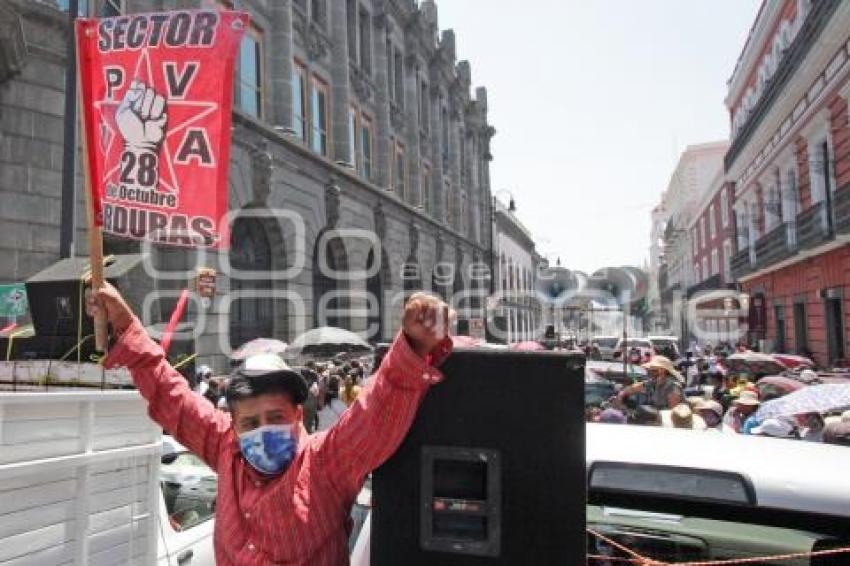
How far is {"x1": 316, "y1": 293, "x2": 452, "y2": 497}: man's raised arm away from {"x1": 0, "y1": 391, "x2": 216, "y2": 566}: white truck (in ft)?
4.72

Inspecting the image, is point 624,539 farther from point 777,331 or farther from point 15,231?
point 777,331

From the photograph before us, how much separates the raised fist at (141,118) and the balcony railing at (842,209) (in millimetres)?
17141

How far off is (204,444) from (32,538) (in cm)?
96

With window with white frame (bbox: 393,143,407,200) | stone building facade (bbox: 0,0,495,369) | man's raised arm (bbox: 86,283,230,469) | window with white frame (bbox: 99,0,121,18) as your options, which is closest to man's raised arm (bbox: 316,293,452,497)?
man's raised arm (bbox: 86,283,230,469)

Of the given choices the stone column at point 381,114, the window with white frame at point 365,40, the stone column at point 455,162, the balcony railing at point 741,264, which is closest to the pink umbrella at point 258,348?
the stone column at point 381,114

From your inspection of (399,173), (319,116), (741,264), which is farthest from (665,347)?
(319,116)

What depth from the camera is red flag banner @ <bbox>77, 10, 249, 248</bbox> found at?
4176mm

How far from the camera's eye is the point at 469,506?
7.00ft

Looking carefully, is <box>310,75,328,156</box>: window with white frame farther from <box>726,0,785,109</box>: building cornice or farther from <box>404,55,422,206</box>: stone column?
<box>726,0,785,109</box>: building cornice

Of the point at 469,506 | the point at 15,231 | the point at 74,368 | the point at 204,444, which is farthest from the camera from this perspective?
the point at 15,231

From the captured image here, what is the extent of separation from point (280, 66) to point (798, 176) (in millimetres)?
16534

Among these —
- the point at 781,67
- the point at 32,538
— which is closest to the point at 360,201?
the point at 781,67

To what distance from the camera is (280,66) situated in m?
19.9

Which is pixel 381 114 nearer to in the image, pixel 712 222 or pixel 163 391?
pixel 712 222
